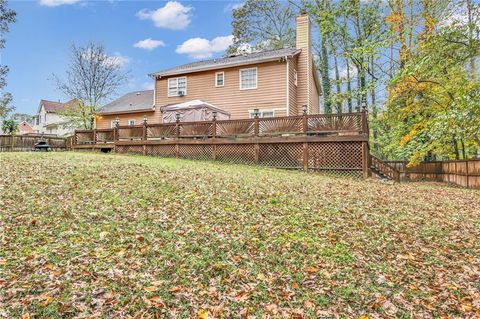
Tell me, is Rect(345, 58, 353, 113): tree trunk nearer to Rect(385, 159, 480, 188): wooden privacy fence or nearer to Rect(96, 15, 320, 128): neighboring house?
Rect(96, 15, 320, 128): neighboring house

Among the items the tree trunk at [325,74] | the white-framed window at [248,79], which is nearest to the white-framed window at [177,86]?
the white-framed window at [248,79]

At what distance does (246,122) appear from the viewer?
13.3 metres

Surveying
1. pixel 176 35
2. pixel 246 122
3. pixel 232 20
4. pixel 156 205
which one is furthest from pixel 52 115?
pixel 156 205

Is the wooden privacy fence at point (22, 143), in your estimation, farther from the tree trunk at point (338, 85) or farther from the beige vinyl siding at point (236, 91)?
the tree trunk at point (338, 85)

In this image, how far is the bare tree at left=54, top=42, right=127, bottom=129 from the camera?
2722cm

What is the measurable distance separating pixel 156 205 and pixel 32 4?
1764 cm

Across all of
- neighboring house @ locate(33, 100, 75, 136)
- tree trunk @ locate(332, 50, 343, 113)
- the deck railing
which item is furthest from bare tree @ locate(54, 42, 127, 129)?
tree trunk @ locate(332, 50, 343, 113)

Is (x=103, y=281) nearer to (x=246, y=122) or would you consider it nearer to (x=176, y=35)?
(x=246, y=122)

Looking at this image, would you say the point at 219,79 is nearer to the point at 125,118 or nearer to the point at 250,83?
the point at 250,83

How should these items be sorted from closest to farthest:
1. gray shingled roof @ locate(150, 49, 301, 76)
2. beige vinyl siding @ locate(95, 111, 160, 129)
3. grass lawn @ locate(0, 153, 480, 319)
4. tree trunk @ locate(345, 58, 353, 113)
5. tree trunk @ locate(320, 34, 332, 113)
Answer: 1. grass lawn @ locate(0, 153, 480, 319)
2. gray shingled roof @ locate(150, 49, 301, 76)
3. beige vinyl siding @ locate(95, 111, 160, 129)
4. tree trunk @ locate(345, 58, 353, 113)
5. tree trunk @ locate(320, 34, 332, 113)

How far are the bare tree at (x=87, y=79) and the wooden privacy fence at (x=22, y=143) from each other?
487cm

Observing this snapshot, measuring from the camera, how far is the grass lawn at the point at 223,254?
332cm

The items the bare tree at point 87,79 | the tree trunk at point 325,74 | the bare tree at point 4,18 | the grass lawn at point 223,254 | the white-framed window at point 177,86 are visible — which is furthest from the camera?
the bare tree at point 87,79

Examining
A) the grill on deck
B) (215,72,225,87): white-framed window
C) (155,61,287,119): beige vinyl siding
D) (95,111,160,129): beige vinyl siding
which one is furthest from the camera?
(95,111,160,129): beige vinyl siding
